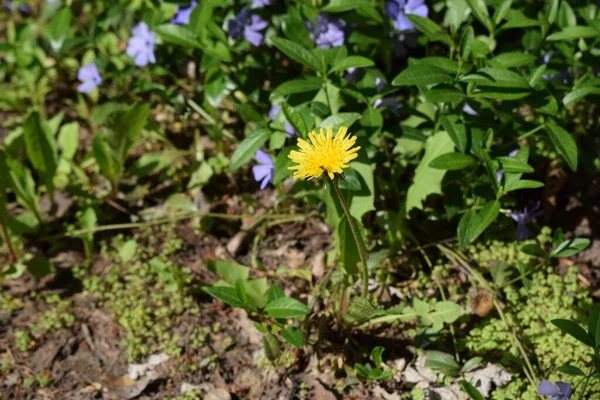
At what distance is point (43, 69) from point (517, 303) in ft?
9.34

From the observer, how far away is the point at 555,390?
186 centimetres

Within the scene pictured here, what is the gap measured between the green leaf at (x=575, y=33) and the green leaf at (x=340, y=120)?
0.87 meters

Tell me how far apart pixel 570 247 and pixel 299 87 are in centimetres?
115

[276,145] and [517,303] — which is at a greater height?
[276,145]

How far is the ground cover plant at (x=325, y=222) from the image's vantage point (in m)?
2.12

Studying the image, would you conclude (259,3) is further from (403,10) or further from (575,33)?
(575,33)

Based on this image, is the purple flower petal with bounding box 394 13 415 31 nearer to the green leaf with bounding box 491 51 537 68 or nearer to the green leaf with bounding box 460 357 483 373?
the green leaf with bounding box 491 51 537 68

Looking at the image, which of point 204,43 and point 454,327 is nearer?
point 454,327

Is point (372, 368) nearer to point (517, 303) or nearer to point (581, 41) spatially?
point (517, 303)

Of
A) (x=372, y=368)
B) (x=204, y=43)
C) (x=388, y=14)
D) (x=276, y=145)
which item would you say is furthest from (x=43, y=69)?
(x=372, y=368)

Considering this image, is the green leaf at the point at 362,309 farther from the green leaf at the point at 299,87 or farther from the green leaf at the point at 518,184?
the green leaf at the point at 299,87

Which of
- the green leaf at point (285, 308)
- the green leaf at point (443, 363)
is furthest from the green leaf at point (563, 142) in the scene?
the green leaf at point (285, 308)

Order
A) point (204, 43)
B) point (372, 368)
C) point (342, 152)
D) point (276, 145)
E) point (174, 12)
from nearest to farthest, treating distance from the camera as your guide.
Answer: point (342, 152)
point (372, 368)
point (276, 145)
point (204, 43)
point (174, 12)

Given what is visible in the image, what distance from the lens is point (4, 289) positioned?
2.66m
